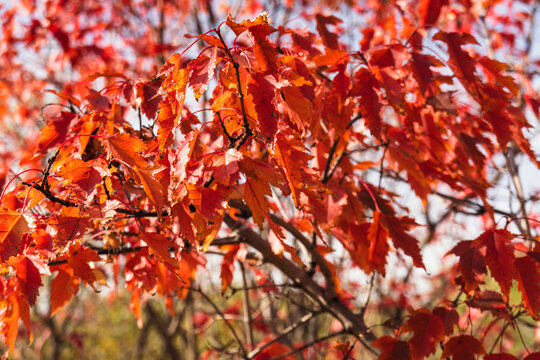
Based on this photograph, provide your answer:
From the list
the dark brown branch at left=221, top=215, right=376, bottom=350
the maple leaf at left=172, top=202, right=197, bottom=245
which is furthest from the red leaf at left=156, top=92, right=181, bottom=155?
the dark brown branch at left=221, top=215, right=376, bottom=350

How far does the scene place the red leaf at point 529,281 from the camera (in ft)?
3.95

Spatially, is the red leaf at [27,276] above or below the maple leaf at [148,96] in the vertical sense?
below

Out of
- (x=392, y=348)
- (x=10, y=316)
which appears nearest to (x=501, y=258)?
(x=392, y=348)

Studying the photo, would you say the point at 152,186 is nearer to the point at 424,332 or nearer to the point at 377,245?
the point at 377,245

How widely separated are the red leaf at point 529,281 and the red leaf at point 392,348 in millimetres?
397

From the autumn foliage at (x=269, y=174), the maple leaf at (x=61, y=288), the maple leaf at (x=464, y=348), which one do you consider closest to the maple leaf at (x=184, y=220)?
the autumn foliage at (x=269, y=174)

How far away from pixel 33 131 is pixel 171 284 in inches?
178

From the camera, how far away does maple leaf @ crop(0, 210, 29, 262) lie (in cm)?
99

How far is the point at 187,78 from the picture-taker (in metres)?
1.01

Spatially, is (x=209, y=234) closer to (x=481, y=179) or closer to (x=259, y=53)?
(x=259, y=53)

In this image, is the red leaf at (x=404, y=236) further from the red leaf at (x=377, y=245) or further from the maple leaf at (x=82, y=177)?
the maple leaf at (x=82, y=177)

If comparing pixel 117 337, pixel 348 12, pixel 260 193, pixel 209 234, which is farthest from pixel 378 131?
pixel 117 337

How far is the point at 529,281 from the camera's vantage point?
1226mm

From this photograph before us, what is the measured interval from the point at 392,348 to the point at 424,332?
0.42ft
